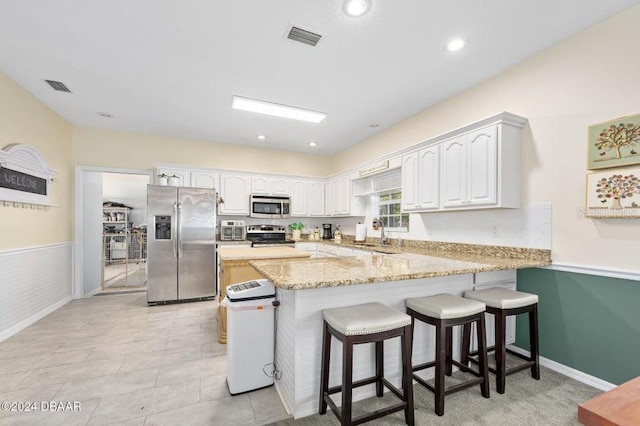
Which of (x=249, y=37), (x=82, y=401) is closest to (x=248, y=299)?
(x=82, y=401)

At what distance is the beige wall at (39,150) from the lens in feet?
9.77

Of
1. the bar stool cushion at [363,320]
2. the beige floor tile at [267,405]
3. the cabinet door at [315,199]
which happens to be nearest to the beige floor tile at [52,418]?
the beige floor tile at [267,405]

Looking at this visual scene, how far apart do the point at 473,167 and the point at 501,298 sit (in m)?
1.32

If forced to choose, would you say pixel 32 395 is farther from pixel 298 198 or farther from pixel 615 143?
pixel 615 143

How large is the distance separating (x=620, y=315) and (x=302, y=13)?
3.22 meters

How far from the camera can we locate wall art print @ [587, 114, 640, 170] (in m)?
1.94

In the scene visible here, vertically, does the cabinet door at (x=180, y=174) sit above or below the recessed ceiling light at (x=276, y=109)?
below

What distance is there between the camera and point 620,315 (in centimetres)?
200

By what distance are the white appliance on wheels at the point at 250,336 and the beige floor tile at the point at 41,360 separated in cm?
163

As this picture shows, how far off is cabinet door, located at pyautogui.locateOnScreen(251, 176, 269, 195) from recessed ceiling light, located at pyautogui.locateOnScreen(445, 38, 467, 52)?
153 inches


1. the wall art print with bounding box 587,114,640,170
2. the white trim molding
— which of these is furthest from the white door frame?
the wall art print with bounding box 587,114,640,170

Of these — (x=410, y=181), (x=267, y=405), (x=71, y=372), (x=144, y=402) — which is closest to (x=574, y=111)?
(x=410, y=181)

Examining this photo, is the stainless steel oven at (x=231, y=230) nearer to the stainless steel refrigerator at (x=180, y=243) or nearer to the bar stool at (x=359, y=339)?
the stainless steel refrigerator at (x=180, y=243)

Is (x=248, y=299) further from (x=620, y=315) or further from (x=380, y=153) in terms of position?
(x=380, y=153)
